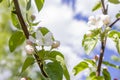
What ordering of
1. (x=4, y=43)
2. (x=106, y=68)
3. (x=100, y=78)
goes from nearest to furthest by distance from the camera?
(x=100, y=78)
(x=106, y=68)
(x=4, y=43)

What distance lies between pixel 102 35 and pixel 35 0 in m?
0.35

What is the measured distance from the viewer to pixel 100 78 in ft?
5.78

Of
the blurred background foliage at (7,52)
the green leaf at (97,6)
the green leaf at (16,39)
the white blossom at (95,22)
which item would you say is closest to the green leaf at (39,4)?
the green leaf at (16,39)

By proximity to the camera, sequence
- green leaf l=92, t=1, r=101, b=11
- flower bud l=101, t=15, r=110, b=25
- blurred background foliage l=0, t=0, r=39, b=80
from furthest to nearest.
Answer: blurred background foliage l=0, t=0, r=39, b=80, green leaf l=92, t=1, r=101, b=11, flower bud l=101, t=15, r=110, b=25

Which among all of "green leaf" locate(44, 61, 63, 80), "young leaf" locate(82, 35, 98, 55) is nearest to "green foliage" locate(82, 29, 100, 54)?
"young leaf" locate(82, 35, 98, 55)

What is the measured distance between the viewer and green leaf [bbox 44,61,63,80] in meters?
1.54

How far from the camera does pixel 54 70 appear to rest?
1.58 m

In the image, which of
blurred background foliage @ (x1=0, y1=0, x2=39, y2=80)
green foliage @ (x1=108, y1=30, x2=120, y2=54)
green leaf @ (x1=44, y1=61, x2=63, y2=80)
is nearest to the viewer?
green leaf @ (x1=44, y1=61, x2=63, y2=80)

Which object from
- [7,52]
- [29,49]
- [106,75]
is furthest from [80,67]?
[7,52]

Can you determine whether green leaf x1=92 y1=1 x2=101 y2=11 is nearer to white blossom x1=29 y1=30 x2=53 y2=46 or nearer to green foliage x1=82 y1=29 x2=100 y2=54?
green foliage x1=82 y1=29 x2=100 y2=54

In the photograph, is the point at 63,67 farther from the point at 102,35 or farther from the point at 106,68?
the point at 106,68

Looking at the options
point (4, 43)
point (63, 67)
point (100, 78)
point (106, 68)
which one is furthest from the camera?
point (4, 43)

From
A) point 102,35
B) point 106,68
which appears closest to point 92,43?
point 102,35

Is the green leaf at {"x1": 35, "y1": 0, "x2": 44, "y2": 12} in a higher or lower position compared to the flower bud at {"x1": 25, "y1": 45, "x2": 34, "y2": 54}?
higher
